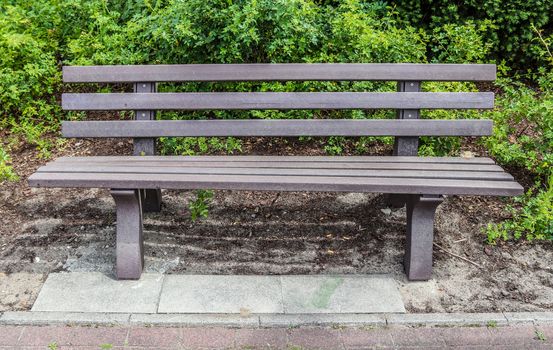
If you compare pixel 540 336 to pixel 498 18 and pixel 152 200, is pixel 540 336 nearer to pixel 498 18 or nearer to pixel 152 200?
pixel 152 200

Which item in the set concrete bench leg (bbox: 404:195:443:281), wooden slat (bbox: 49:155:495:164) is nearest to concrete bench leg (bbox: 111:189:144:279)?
wooden slat (bbox: 49:155:495:164)

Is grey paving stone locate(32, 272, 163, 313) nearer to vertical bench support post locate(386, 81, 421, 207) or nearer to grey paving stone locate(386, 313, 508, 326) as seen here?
grey paving stone locate(386, 313, 508, 326)

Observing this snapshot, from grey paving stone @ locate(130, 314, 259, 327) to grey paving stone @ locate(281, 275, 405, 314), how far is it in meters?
0.23

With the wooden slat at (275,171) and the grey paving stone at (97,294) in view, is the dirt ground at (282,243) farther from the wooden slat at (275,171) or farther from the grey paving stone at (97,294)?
the wooden slat at (275,171)

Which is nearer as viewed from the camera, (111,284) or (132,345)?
(132,345)

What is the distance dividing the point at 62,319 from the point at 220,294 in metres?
0.83

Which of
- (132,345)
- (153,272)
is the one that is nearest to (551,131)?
(153,272)

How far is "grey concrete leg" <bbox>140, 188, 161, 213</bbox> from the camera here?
14.5 feet

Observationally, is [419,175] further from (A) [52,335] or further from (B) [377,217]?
(A) [52,335]

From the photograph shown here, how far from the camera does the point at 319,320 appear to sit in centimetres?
347

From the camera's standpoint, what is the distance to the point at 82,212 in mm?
4496

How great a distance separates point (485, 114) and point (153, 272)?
275 cm

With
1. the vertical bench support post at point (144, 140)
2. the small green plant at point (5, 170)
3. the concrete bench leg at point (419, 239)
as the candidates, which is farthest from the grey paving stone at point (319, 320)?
the small green plant at point (5, 170)

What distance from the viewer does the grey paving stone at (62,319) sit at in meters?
3.43
